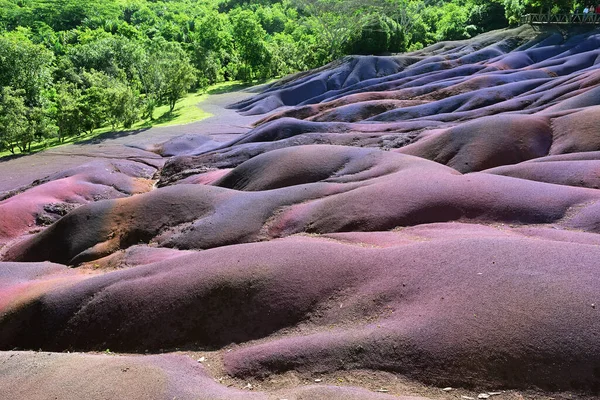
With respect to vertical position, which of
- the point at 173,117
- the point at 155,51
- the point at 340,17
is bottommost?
the point at 173,117

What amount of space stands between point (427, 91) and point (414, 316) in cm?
3821

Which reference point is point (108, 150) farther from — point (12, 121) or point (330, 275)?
point (330, 275)

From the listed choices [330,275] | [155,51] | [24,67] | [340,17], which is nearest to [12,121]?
[24,67]

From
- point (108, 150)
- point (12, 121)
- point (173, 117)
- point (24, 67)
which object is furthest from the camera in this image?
point (173, 117)

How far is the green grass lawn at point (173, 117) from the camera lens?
4403 cm

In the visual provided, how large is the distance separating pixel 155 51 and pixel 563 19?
4656 centimetres

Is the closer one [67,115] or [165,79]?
[67,115]

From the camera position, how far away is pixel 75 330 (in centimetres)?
1155

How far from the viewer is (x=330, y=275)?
35.5 feet

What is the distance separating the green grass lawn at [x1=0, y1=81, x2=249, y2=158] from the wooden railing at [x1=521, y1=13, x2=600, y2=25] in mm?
37901

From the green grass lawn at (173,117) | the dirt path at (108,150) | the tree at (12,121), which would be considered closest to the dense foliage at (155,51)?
the tree at (12,121)

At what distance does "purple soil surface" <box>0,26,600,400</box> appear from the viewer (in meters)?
8.07

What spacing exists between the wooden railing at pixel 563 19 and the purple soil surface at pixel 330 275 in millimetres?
34605

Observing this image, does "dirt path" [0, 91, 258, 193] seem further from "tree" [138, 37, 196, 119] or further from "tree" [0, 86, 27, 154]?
"tree" [138, 37, 196, 119]
